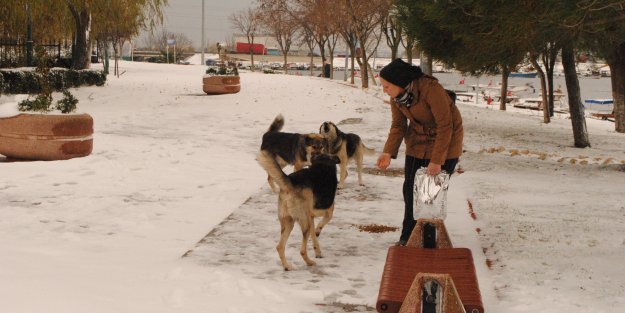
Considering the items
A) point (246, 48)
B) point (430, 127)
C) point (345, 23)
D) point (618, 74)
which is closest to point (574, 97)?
point (618, 74)

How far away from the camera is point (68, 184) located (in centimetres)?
918

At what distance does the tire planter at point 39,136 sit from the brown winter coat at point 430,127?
657 centimetres

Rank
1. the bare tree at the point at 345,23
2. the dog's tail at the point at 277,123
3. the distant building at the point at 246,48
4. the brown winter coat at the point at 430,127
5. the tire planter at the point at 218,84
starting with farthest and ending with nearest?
1. the distant building at the point at 246,48
2. the bare tree at the point at 345,23
3. the tire planter at the point at 218,84
4. the dog's tail at the point at 277,123
5. the brown winter coat at the point at 430,127

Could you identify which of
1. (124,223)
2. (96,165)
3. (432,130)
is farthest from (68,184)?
(432,130)

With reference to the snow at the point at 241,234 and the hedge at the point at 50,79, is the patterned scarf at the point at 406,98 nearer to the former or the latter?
the snow at the point at 241,234

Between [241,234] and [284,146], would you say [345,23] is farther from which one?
[241,234]

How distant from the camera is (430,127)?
5.75 m

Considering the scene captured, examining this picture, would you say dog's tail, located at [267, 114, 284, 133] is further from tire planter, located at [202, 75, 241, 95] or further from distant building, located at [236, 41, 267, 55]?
distant building, located at [236, 41, 267, 55]

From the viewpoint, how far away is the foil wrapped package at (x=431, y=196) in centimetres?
480

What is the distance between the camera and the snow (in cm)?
511

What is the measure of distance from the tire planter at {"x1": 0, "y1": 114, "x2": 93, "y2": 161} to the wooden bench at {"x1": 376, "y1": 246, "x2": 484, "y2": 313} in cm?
773

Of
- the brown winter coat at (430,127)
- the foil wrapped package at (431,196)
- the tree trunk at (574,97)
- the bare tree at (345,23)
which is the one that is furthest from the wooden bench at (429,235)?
the bare tree at (345,23)

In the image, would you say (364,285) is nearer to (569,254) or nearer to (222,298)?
(222,298)

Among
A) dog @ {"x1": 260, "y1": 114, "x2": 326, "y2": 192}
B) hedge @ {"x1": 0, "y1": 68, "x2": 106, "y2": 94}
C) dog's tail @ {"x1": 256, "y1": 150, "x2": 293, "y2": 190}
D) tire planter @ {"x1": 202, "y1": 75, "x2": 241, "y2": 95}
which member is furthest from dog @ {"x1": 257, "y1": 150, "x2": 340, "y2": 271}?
tire planter @ {"x1": 202, "y1": 75, "x2": 241, "y2": 95}
